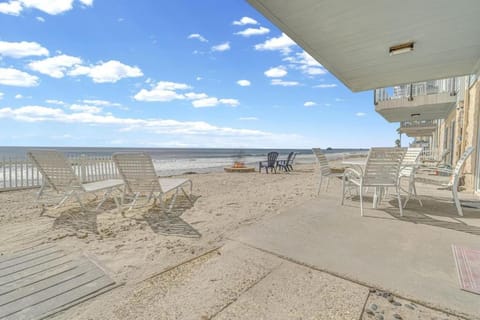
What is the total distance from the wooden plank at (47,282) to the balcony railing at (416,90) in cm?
1049

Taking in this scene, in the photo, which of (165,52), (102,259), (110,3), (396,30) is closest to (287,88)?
(165,52)

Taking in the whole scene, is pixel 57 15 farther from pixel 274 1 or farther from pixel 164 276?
pixel 164 276

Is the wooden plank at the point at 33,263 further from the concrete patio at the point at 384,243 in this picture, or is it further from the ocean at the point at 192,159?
the ocean at the point at 192,159

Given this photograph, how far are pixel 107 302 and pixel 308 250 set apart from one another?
1542mm

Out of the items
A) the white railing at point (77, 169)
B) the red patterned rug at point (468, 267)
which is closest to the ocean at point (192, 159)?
the white railing at point (77, 169)

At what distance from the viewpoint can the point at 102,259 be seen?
1.94 m

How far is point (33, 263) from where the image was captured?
1.85 metres

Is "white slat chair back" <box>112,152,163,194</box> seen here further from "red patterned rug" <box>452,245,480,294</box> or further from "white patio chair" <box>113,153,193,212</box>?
"red patterned rug" <box>452,245,480,294</box>

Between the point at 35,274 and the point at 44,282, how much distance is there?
0.60ft

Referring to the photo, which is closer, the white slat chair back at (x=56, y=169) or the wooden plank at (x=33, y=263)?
the wooden plank at (x=33, y=263)

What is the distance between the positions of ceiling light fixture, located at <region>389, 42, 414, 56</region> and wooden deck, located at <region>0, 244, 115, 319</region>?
4.94 metres

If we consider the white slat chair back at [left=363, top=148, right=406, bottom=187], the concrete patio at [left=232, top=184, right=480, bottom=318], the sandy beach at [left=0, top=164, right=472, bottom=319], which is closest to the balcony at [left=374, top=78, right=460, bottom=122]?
the concrete patio at [left=232, top=184, right=480, bottom=318]

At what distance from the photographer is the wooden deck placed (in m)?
1.33

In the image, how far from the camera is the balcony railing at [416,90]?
858cm
